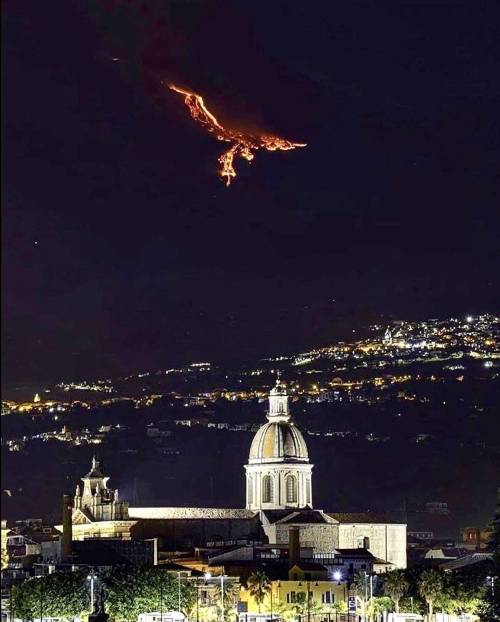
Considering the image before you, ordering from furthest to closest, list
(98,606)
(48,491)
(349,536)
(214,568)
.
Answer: (48,491), (349,536), (214,568), (98,606)

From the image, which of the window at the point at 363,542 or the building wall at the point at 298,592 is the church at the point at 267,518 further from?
the building wall at the point at 298,592

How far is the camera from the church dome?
3339 inches

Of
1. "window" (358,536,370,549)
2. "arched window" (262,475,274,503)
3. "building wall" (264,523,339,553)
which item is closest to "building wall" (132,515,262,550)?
"building wall" (264,523,339,553)

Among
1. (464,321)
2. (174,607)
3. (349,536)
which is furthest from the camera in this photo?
(464,321)

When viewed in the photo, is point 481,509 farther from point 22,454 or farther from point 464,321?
point 22,454

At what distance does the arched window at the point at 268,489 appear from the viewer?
85000mm

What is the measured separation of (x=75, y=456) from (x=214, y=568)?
134ft

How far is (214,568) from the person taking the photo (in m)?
69.0

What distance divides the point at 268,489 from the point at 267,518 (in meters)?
3.27

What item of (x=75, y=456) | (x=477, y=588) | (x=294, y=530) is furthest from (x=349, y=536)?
(x=75, y=456)

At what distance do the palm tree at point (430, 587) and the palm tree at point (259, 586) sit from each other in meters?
6.86

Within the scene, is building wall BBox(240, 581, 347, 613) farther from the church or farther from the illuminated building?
the illuminated building

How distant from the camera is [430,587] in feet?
194

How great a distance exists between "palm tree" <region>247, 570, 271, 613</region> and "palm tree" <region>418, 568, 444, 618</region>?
6.86 meters
